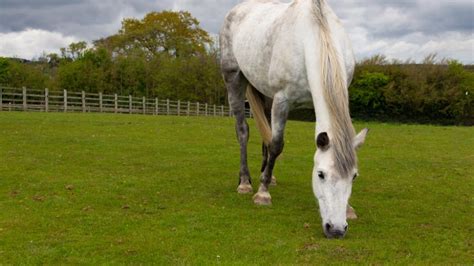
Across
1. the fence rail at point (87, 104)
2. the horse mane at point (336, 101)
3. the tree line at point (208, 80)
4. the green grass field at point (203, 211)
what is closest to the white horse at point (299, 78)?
the horse mane at point (336, 101)

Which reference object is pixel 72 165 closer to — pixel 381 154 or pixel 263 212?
pixel 263 212

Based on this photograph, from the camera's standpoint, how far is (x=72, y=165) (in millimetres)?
9359

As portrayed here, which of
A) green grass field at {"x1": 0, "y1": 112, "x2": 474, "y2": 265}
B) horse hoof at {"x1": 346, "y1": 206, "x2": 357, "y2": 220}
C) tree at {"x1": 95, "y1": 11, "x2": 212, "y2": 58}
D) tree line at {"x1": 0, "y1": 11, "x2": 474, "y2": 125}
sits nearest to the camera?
green grass field at {"x1": 0, "y1": 112, "x2": 474, "y2": 265}

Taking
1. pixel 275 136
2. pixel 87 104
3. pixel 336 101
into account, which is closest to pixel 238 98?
pixel 275 136

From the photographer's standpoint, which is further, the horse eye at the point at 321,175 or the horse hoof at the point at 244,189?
the horse hoof at the point at 244,189

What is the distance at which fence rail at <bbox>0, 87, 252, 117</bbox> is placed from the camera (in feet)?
98.4

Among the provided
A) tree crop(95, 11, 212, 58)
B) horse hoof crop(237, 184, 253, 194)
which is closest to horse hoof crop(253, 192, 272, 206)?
horse hoof crop(237, 184, 253, 194)

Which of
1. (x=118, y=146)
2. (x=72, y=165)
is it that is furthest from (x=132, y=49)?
(x=72, y=165)

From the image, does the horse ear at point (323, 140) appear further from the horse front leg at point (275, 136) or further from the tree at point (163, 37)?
the tree at point (163, 37)

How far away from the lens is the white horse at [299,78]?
4703 mm

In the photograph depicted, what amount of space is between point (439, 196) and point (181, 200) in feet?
12.0

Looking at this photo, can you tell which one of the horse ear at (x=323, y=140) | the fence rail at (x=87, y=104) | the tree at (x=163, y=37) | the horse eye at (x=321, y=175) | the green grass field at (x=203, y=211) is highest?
the tree at (x=163, y=37)

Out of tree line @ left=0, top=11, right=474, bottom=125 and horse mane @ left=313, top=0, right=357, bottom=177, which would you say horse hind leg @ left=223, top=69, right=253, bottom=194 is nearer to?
horse mane @ left=313, top=0, right=357, bottom=177

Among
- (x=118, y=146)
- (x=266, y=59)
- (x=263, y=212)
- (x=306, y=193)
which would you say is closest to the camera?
(x=263, y=212)
